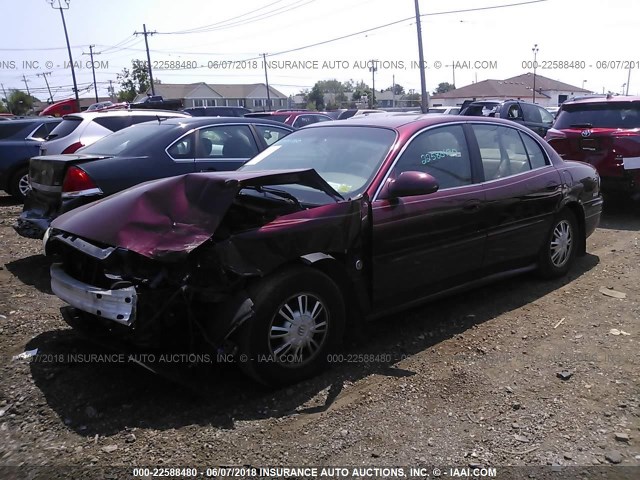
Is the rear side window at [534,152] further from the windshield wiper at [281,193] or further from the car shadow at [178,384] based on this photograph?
the windshield wiper at [281,193]

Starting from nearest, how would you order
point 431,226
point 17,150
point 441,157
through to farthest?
point 431,226 → point 441,157 → point 17,150

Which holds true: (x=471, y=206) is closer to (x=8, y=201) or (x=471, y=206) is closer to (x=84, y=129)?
(x=84, y=129)

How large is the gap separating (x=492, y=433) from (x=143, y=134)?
5.08 m

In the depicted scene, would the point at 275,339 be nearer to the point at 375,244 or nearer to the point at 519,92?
the point at 375,244

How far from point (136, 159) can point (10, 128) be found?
6.08m

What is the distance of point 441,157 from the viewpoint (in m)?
4.43

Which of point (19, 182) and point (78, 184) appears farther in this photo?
point (19, 182)

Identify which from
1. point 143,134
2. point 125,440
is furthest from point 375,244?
point 143,134

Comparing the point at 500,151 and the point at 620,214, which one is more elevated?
the point at 500,151

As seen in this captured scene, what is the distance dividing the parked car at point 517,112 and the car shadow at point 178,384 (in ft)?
37.5

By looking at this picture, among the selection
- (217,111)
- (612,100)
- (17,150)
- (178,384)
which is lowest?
(178,384)

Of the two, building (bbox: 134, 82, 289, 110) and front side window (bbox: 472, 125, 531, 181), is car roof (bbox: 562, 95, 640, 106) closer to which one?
front side window (bbox: 472, 125, 531, 181)

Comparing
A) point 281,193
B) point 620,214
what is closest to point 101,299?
point 281,193

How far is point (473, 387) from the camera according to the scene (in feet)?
11.5
